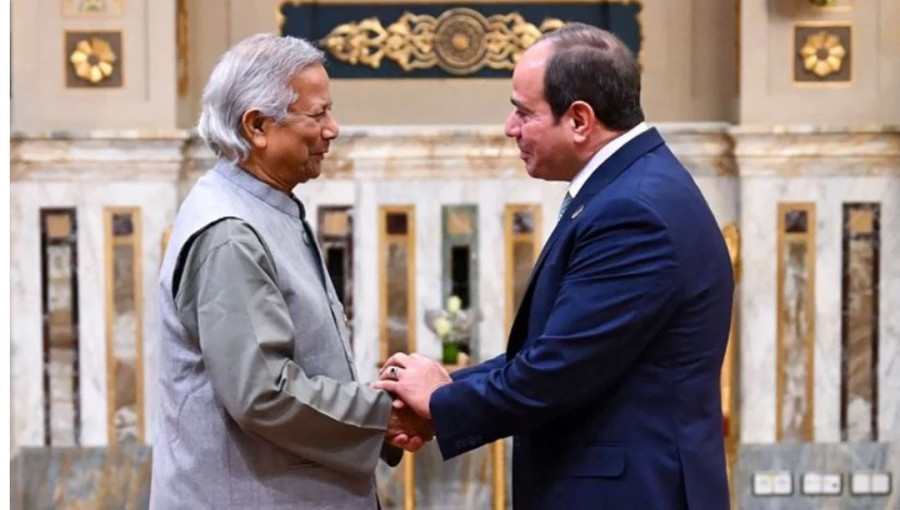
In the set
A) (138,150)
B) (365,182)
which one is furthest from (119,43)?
(365,182)

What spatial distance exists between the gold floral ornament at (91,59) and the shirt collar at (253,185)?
10.1 feet

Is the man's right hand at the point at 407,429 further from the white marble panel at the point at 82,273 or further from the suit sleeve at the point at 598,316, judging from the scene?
the white marble panel at the point at 82,273

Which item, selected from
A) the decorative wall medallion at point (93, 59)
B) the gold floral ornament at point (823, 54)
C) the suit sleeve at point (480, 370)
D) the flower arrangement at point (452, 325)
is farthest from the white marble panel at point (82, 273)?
the suit sleeve at point (480, 370)

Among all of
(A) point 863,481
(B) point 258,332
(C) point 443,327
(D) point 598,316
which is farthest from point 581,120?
(A) point 863,481

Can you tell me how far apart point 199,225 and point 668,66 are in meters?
3.72

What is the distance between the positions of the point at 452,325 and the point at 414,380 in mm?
2730

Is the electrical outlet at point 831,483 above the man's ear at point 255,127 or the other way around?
the other way around

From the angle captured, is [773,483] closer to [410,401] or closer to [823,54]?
[823,54]

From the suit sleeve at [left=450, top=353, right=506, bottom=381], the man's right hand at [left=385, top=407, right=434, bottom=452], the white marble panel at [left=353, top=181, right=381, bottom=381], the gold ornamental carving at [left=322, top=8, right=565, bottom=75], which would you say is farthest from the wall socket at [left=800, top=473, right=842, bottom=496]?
the man's right hand at [left=385, top=407, right=434, bottom=452]

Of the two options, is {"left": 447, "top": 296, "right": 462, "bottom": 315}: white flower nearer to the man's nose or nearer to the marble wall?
the marble wall

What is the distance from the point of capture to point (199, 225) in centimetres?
272

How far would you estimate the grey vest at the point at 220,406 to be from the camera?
109 inches

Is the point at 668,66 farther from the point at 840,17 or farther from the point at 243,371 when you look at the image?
the point at 243,371

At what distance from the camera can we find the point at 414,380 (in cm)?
297
